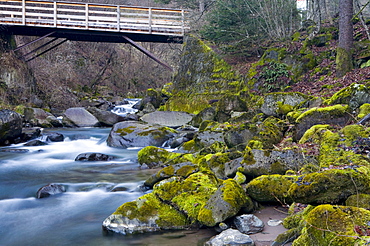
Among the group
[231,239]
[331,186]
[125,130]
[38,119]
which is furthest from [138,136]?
[331,186]

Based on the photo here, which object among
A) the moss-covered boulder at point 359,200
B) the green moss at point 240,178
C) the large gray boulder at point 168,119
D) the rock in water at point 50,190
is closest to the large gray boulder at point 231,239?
the moss-covered boulder at point 359,200

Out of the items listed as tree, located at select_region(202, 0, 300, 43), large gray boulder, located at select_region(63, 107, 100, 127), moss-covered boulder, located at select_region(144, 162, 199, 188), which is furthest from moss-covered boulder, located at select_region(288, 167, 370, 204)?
large gray boulder, located at select_region(63, 107, 100, 127)

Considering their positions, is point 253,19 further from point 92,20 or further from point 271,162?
point 271,162

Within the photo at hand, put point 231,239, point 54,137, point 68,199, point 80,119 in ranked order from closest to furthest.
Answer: point 231,239, point 68,199, point 54,137, point 80,119

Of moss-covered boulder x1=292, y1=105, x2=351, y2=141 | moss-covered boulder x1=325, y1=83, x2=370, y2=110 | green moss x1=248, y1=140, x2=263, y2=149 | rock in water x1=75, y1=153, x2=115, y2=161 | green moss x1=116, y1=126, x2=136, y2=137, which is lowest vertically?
rock in water x1=75, y1=153, x2=115, y2=161

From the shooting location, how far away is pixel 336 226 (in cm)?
265

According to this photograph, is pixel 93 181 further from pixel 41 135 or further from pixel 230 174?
pixel 41 135

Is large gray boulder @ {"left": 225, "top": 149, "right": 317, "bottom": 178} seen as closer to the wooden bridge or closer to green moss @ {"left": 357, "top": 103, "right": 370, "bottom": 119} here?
green moss @ {"left": 357, "top": 103, "right": 370, "bottom": 119}

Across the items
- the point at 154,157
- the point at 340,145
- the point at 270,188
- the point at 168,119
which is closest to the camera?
the point at 270,188

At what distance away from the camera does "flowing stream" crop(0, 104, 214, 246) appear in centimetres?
443

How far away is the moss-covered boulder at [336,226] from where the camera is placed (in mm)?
2533

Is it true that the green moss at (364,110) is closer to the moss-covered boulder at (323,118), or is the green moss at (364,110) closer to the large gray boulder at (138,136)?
the moss-covered boulder at (323,118)

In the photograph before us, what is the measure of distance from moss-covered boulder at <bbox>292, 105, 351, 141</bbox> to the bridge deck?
1456 centimetres

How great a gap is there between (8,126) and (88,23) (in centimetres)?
931
